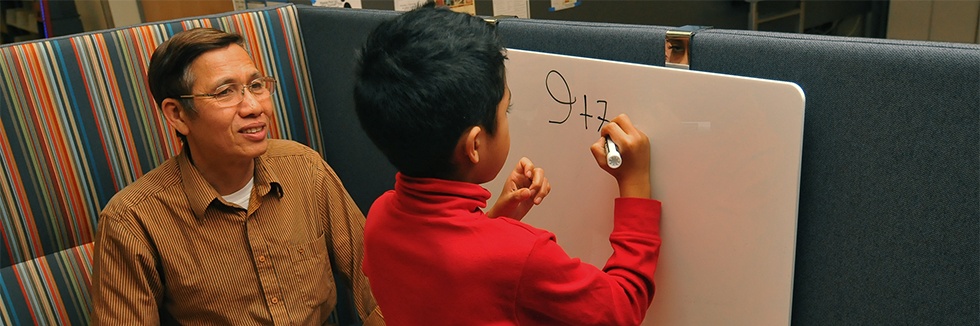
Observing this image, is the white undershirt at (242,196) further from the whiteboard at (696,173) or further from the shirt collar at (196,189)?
the whiteboard at (696,173)

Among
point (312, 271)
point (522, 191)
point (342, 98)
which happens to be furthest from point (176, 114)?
point (522, 191)

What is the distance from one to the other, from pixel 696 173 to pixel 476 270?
355 millimetres

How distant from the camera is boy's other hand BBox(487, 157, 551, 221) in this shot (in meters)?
1.05

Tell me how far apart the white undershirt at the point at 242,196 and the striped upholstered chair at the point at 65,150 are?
0.30 meters

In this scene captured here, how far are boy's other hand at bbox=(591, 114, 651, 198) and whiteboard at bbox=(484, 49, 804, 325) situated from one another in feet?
0.05

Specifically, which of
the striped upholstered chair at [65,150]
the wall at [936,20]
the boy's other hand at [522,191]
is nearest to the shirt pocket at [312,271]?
the striped upholstered chair at [65,150]

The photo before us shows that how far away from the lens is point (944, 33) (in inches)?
101

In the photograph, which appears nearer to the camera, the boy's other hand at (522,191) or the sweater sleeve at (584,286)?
the sweater sleeve at (584,286)

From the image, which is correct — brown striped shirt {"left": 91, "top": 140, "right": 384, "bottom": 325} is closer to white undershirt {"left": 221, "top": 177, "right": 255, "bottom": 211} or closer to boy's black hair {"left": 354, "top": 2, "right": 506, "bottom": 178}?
white undershirt {"left": 221, "top": 177, "right": 255, "bottom": 211}

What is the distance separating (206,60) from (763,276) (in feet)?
3.07

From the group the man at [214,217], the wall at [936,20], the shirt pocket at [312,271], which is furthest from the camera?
the wall at [936,20]

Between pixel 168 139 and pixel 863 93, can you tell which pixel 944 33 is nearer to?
pixel 863 93

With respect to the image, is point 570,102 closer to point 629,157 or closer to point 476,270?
point 629,157

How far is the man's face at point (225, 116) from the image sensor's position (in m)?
1.25
